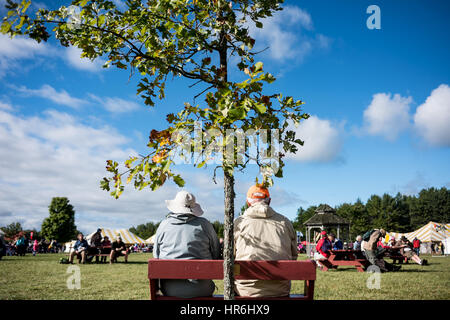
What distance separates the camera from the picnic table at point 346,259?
14453 millimetres

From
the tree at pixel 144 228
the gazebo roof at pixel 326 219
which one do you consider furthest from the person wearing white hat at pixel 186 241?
the tree at pixel 144 228

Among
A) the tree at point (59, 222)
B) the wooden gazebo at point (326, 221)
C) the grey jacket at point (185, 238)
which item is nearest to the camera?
the grey jacket at point (185, 238)

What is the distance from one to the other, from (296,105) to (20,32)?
8.04ft

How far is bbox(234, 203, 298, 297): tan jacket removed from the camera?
4.29 m

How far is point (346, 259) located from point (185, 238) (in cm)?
1284

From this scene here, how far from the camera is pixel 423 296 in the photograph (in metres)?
7.57

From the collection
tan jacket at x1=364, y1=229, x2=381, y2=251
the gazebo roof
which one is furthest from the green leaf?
the gazebo roof

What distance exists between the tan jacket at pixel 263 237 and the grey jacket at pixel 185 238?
0.40m

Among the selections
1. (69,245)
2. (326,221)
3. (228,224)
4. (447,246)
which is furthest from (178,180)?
(447,246)

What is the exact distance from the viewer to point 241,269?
3732 mm

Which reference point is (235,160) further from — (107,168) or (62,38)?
(62,38)

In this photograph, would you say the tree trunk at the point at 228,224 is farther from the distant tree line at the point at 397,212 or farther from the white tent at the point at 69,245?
the distant tree line at the point at 397,212

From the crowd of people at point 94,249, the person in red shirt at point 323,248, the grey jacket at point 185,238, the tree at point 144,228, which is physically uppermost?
the grey jacket at point 185,238
